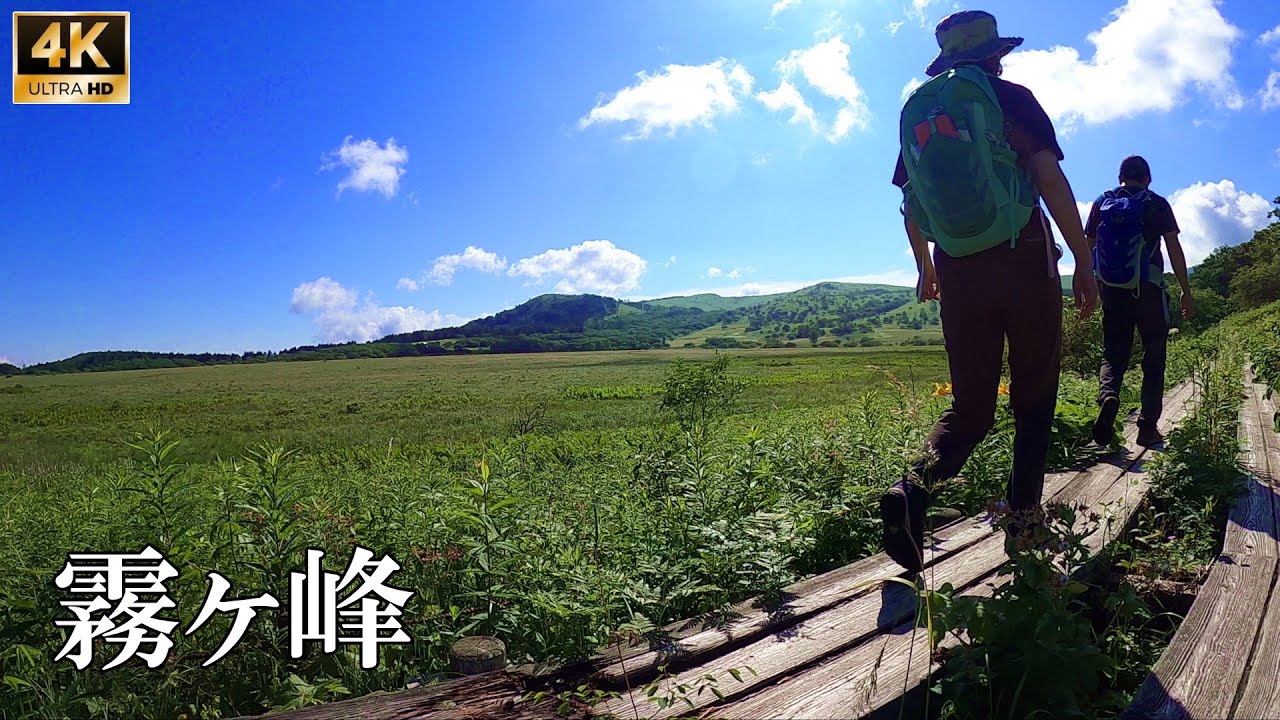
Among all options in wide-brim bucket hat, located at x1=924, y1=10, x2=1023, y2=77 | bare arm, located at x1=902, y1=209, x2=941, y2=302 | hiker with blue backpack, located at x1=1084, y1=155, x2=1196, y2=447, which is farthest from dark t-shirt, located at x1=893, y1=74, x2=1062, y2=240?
hiker with blue backpack, located at x1=1084, y1=155, x2=1196, y2=447

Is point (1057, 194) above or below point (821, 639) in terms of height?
above

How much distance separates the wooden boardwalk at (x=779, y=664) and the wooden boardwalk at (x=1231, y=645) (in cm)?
50

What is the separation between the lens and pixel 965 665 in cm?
191

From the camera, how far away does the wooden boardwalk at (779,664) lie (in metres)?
1.88

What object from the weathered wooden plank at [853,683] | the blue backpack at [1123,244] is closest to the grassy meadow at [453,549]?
the weathered wooden plank at [853,683]

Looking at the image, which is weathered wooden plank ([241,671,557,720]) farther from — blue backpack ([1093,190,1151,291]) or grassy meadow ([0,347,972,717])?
blue backpack ([1093,190,1151,291])

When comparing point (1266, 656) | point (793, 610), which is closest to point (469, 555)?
point (793, 610)

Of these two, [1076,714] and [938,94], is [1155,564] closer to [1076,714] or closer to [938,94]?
[1076,714]

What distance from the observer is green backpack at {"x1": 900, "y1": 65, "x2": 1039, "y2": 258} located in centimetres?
266

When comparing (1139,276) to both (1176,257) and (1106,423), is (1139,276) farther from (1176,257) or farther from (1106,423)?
(1106,423)

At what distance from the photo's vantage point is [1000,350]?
2.81 m

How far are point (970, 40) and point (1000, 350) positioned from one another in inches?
55.4

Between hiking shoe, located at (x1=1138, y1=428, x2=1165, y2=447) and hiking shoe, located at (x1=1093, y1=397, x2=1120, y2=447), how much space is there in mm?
431

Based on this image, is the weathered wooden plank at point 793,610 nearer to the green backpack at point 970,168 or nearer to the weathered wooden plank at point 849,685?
the weathered wooden plank at point 849,685
